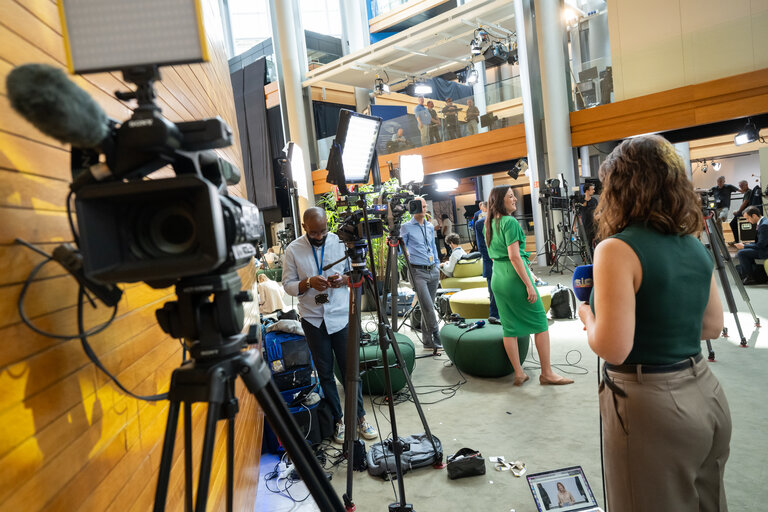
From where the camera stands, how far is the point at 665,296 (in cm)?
125

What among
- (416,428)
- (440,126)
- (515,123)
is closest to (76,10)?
(416,428)

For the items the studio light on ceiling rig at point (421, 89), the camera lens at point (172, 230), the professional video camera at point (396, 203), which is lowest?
the camera lens at point (172, 230)

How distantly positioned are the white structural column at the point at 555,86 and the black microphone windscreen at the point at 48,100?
30.9ft

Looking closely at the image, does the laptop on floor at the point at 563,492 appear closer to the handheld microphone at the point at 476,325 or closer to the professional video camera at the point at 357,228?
the professional video camera at the point at 357,228

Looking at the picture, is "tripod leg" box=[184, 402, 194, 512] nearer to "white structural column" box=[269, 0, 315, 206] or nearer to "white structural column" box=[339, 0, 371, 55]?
"white structural column" box=[269, 0, 315, 206]

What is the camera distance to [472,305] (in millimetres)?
5246

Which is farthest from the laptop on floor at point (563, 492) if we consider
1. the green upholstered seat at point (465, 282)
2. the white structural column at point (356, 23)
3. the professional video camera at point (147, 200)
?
the white structural column at point (356, 23)

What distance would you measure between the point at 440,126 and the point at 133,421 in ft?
37.3

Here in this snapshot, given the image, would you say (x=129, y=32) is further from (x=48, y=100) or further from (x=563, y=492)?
(x=563, y=492)

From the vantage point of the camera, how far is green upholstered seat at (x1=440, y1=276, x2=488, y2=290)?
22.6 ft

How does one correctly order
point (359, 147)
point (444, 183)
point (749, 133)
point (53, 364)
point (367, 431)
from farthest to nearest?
point (444, 183) → point (749, 133) → point (367, 431) → point (359, 147) → point (53, 364)

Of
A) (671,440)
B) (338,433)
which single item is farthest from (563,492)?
(338,433)

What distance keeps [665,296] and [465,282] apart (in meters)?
5.77

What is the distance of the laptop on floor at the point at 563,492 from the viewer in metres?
2.01
